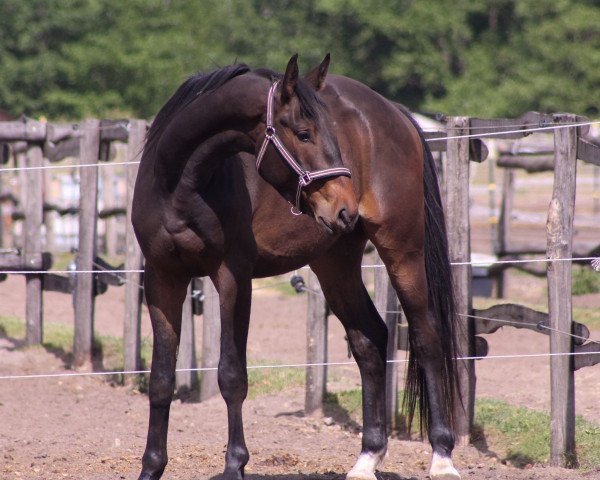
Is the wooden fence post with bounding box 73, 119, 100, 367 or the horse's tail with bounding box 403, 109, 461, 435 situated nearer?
the horse's tail with bounding box 403, 109, 461, 435

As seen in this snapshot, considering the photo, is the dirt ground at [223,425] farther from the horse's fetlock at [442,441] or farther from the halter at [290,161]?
the halter at [290,161]

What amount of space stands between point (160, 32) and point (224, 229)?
27.7 meters

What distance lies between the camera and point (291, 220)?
4.58 meters

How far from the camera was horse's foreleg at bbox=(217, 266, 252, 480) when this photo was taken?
4234 millimetres

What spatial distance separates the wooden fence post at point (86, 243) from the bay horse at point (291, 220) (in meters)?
3.08

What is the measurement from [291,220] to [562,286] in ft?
5.58

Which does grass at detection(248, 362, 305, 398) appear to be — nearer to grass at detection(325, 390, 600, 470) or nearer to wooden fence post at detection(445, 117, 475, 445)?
grass at detection(325, 390, 600, 470)

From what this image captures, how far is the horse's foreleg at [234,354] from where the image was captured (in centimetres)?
423

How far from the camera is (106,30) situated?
96.0 ft

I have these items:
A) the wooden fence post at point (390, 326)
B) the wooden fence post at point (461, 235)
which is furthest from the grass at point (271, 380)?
the wooden fence post at point (461, 235)

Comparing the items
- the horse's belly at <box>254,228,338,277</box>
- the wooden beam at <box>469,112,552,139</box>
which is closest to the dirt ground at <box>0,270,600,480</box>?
the horse's belly at <box>254,228,338,277</box>

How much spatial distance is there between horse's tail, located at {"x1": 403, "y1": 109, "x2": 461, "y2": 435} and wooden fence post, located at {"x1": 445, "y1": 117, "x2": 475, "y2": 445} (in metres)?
0.70

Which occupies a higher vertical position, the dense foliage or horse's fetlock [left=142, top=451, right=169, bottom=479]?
the dense foliage

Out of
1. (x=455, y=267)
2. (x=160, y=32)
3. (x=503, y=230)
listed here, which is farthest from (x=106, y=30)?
(x=455, y=267)
